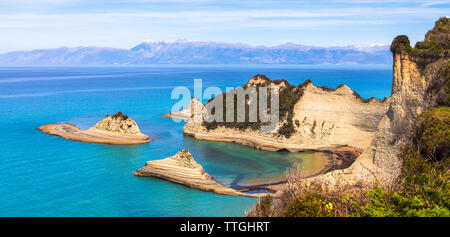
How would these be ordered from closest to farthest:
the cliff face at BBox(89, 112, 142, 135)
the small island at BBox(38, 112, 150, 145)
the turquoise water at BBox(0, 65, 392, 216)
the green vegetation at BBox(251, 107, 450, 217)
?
the green vegetation at BBox(251, 107, 450, 217) → the turquoise water at BBox(0, 65, 392, 216) → the small island at BBox(38, 112, 150, 145) → the cliff face at BBox(89, 112, 142, 135)

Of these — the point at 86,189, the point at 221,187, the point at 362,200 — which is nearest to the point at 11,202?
the point at 86,189

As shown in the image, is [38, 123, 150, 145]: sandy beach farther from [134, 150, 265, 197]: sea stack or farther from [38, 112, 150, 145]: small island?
[134, 150, 265, 197]: sea stack

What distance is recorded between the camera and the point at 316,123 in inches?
1951

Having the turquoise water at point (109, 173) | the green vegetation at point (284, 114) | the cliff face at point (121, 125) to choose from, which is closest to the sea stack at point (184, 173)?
the turquoise water at point (109, 173)

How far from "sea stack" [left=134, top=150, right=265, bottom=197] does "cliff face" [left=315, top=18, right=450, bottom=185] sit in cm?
971

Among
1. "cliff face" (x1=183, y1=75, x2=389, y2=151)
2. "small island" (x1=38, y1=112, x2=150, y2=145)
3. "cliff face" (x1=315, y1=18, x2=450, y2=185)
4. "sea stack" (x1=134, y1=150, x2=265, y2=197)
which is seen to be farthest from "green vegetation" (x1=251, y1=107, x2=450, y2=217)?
"small island" (x1=38, y1=112, x2=150, y2=145)

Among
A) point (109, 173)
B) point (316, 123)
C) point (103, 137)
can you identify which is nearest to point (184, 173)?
point (109, 173)

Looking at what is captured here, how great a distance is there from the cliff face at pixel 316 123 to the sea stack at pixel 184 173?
1562 cm

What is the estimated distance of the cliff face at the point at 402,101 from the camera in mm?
26109

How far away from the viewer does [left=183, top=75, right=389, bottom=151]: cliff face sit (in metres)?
47.1

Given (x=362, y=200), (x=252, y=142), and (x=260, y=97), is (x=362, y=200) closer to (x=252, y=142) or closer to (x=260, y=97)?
(x=252, y=142)
